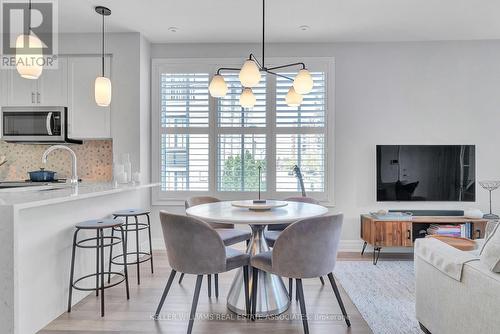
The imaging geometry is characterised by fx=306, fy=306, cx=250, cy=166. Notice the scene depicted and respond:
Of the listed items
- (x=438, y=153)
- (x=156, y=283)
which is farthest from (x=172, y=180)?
(x=438, y=153)

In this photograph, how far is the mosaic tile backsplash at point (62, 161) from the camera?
4137mm

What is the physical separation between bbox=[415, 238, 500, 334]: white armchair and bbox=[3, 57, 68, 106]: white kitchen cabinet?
4221mm

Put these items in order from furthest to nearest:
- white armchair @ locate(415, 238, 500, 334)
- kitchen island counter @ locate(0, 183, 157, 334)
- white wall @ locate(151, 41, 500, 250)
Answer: white wall @ locate(151, 41, 500, 250)
kitchen island counter @ locate(0, 183, 157, 334)
white armchair @ locate(415, 238, 500, 334)

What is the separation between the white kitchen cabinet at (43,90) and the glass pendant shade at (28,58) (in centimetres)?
183

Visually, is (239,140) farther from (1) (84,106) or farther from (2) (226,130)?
(1) (84,106)

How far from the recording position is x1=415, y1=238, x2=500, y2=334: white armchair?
1443 millimetres

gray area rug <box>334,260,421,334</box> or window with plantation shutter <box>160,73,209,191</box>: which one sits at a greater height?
window with plantation shutter <box>160,73,209,191</box>

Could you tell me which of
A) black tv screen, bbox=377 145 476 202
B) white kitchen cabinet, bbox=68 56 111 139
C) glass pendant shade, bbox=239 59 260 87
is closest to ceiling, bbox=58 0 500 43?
white kitchen cabinet, bbox=68 56 111 139

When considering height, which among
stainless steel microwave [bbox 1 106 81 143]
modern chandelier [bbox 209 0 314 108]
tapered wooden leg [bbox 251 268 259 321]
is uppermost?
modern chandelier [bbox 209 0 314 108]

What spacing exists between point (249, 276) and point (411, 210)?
8.75 feet

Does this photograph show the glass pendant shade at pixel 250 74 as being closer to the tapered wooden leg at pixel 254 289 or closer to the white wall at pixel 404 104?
the tapered wooden leg at pixel 254 289

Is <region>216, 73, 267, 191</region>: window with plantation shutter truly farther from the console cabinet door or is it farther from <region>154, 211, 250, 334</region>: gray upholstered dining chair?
<region>154, 211, 250, 334</region>: gray upholstered dining chair

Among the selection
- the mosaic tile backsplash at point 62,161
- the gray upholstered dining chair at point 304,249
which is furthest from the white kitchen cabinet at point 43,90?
the gray upholstered dining chair at point 304,249

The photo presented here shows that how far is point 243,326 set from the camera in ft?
7.17
